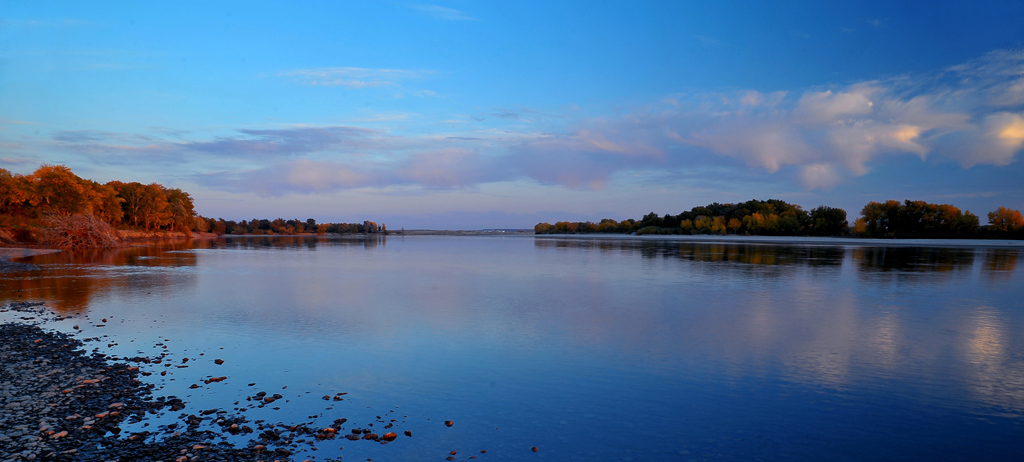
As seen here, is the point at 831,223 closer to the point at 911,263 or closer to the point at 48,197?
the point at 911,263

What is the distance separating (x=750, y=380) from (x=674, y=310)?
A: 6.54 metres

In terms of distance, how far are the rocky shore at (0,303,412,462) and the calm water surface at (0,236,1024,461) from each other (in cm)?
32

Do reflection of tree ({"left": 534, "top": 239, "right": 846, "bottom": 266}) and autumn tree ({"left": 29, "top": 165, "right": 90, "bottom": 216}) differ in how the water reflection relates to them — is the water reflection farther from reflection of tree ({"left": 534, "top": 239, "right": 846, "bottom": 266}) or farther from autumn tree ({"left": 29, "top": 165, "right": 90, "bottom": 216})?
reflection of tree ({"left": 534, "top": 239, "right": 846, "bottom": 266})

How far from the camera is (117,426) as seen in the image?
5941 millimetres

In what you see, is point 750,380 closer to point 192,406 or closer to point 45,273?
point 192,406

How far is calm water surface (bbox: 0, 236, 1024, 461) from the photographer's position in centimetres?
609

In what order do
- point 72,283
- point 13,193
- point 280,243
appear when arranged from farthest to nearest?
point 280,243, point 13,193, point 72,283

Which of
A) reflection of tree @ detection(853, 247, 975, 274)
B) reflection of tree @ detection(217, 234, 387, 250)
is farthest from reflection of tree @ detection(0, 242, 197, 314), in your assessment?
reflection of tree @ detection(217, 234, 387, 250)

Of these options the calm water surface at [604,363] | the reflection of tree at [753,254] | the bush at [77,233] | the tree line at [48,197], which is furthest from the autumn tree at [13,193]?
the reflection of tree at [753,254]

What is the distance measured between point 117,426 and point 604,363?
690 cm

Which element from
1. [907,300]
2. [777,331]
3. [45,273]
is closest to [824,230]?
[907,300]

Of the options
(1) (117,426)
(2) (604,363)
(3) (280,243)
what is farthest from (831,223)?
(1) (117,426)

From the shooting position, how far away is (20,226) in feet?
159

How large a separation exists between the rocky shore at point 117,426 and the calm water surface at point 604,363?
0.32 m
